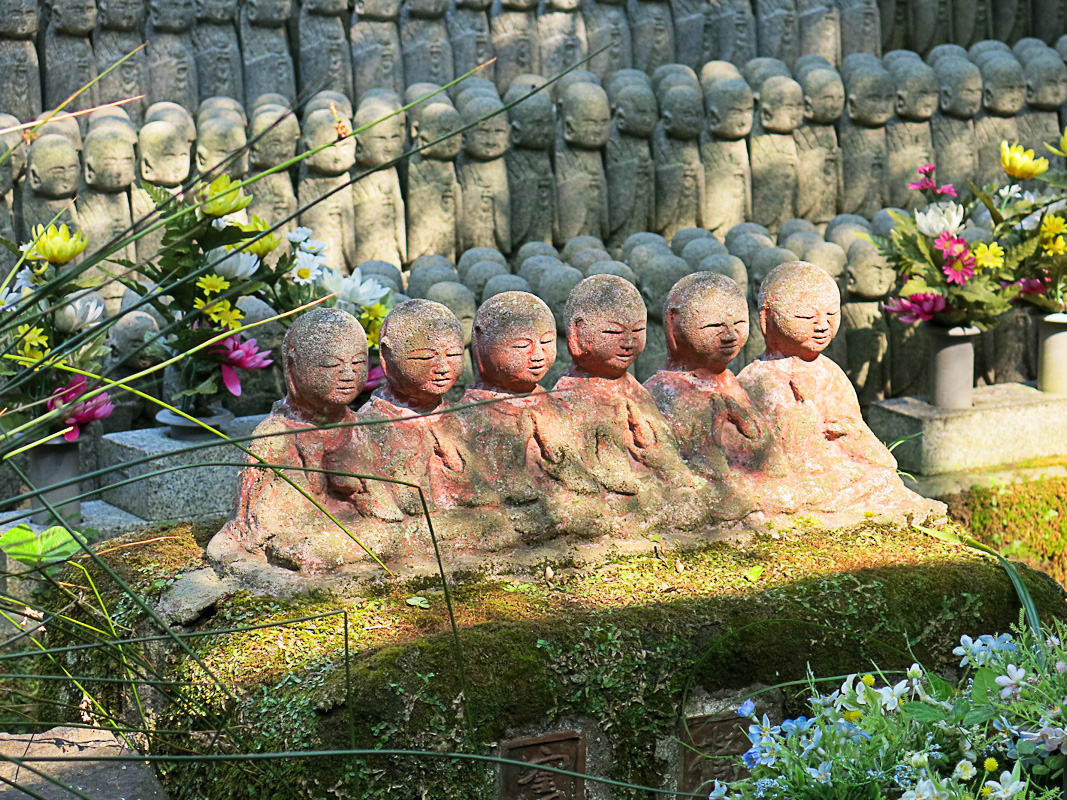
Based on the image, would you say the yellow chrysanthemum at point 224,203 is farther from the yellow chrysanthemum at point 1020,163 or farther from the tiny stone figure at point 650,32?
the tiny stone figure at point 650,32

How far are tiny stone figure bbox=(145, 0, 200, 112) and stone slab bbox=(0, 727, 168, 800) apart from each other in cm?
395

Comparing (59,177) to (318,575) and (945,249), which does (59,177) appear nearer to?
(318,575)

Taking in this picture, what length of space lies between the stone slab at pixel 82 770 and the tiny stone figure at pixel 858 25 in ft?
18.3

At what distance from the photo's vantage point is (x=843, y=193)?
6336mm

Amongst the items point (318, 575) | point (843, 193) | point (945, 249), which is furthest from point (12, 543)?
point (843, 193)

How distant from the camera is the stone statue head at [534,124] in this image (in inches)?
231

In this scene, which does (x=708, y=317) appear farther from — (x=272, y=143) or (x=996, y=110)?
(x=996, y=110)

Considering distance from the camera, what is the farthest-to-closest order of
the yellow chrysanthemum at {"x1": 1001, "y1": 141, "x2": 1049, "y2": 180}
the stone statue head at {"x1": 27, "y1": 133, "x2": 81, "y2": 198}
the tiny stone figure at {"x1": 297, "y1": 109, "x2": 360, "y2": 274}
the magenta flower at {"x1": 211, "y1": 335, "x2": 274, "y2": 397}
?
the tiny stone figure at {"x1": 297, "y1": 109, "x2": 360, "y2": 274} → the stone statue head at {"x1": 27, "y1": 133, "x2": 81, "y2": 198} → the yellow chrysanthemum at {"x1": 1001, "y1": 141, "x2": 1049, "y2": 180} → the magenta flower at {"x1": 211, "y1": 335, "x2": 274, "y2": 397}

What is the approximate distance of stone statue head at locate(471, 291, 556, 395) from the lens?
322 cm

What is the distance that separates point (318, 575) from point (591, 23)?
4.39m

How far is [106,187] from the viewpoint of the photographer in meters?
5.14

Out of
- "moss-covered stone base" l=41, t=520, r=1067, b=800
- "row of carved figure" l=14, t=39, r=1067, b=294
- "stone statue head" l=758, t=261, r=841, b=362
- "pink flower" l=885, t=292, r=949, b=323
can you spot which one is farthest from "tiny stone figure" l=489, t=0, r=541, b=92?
"moss-covered stone base" l=41, t=520, r=1067, b=800

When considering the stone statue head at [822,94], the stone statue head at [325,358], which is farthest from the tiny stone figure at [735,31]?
the stone statue head at [325,358]

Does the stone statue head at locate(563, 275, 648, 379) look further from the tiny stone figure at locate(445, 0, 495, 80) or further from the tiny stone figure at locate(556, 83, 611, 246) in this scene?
the tiny stone figure at locate(445, 0, 495, 80)
